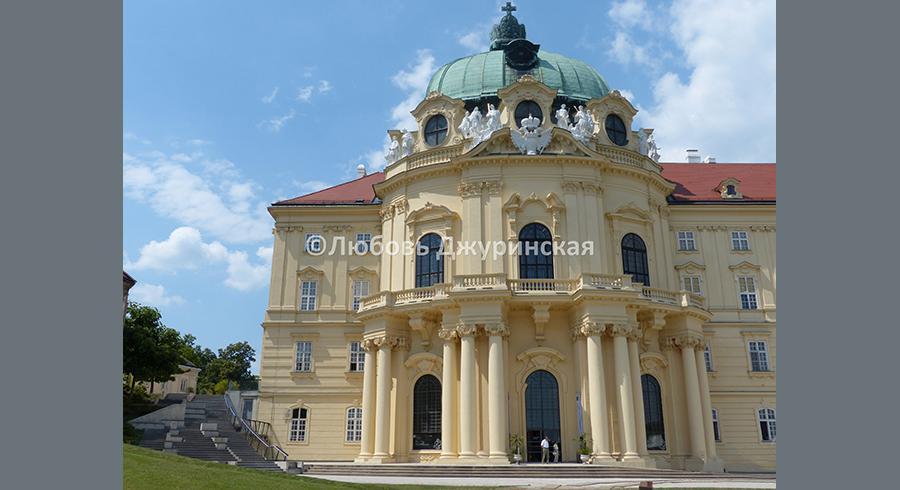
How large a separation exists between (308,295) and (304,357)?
10.2ft

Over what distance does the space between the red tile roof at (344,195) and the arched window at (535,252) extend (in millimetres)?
9364

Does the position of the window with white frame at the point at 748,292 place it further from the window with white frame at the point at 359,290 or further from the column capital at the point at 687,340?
the window with white frame at the point at 359,290

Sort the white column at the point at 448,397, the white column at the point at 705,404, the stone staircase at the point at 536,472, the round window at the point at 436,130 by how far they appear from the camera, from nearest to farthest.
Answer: the stone staircase at the point at 536,472 < the white column at the point at 448,397 < the white column at the point at 705,404 < the round window at the point at 436,130

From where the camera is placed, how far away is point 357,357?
31281 millimetres

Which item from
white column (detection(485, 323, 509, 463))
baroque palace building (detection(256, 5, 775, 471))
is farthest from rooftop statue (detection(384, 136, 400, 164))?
white column (detection(485, 323, 509, 463))

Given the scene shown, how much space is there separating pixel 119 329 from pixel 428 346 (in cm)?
1852

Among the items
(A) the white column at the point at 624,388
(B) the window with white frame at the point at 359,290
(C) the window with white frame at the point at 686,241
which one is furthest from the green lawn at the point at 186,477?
(C) the window with white frame at the point at 686,241

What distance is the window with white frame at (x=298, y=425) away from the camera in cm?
3053

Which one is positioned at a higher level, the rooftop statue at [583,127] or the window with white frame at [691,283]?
the rooftop statue at [583,127]

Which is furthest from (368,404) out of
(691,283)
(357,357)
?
(691,283)

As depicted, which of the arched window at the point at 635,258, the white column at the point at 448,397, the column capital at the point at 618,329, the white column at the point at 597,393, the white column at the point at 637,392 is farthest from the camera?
the arched window at the point at 635,258

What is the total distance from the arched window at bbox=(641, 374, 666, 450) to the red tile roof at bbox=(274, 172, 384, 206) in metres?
15.9

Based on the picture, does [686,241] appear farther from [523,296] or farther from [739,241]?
[523,296]

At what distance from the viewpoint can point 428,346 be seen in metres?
28.1
